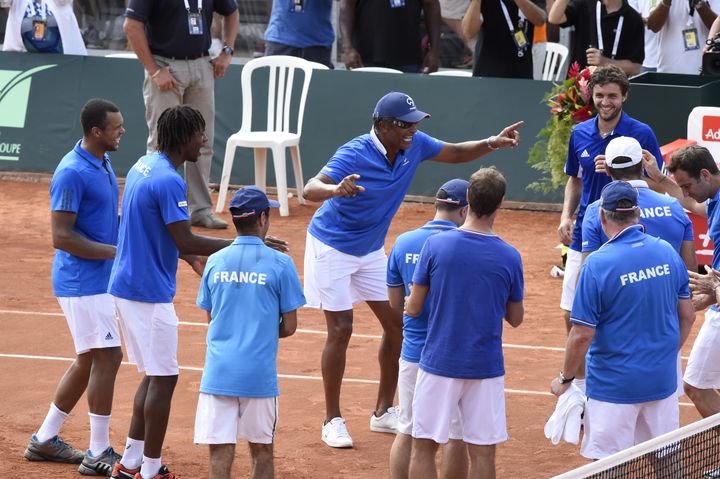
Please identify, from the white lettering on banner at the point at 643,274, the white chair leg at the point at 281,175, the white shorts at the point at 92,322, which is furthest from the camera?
the white chair leg at the point at 281,175

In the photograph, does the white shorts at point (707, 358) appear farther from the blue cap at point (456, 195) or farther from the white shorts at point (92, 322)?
the white shorts at point (92, 322)

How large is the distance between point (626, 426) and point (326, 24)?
1142 cm

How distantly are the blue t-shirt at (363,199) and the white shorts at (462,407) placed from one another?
201cm

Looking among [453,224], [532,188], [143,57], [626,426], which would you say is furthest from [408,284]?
[532,188]

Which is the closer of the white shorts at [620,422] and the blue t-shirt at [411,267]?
the white shorts at [620,422]

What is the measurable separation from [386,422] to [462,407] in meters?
2.10

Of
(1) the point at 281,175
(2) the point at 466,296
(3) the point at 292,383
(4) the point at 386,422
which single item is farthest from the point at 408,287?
(1) the point at 281,175

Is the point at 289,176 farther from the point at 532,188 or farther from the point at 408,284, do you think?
the point at 408,284

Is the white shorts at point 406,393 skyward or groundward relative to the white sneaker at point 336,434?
skyward

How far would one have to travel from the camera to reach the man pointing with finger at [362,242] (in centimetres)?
850

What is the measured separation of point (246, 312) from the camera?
6.75 meters

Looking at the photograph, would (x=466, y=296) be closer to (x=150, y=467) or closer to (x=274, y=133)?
(x=150, y=467)

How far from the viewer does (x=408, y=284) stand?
24.2 feet

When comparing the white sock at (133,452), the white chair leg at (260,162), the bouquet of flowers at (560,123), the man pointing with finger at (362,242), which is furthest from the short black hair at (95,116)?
the white chair leg at (260,162)
